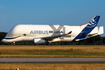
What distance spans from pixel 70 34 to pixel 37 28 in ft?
32.0

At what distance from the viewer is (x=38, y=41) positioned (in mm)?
46562

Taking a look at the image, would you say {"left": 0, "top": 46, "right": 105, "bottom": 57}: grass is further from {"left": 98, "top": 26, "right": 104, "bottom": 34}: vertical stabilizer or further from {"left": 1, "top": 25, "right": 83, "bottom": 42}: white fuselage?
{"left": 98, "top": 26, "right": 104, "bottom": 34}: vertical stabilizer

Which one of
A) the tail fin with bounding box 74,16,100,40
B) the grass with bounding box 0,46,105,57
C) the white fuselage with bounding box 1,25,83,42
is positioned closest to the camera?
the grass with bounding box 0,46,105,57

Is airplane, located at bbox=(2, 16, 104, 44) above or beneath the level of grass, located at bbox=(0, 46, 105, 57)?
above

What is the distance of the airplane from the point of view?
47.1 m

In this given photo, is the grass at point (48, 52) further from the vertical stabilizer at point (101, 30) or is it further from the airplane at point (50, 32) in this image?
the vertical stabilizer at point (101, 30)

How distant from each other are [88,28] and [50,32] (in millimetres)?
12280

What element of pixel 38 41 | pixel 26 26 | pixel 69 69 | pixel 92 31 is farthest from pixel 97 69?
pixel 92 31

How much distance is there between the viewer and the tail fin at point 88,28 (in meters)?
52.5

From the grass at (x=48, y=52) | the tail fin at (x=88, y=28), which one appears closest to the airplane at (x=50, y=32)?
the tail fin at (x=88, y=28)

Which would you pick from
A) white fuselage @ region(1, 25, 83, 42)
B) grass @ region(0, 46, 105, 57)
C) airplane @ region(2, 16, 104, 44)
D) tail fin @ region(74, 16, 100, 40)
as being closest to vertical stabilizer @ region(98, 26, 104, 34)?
airplane @ region(2, 16, 104, 44)

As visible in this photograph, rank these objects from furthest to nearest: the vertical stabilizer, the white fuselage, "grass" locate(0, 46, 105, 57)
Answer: the vertical stabilizer
the white fuselage
"grass" locate(0, 46, 105, 57)

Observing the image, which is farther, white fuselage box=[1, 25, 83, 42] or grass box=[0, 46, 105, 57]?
white fuselage box=[1, 25, 83, 42]

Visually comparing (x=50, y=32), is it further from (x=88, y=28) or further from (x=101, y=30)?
(x=101, y=30)
